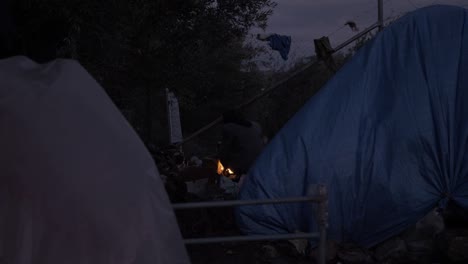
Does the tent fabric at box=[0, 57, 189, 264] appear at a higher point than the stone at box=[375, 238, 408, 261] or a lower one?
higher

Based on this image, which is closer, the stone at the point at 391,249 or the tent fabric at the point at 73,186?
the tent fabric at the point at 73,186

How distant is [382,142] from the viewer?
244 inches

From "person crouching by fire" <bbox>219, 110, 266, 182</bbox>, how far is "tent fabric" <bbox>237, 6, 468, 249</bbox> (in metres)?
1.35

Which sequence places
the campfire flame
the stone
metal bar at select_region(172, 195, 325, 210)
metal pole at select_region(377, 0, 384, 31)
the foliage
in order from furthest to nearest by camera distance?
1. the campfire flame
2. metal pole at select_region(377, 0, 384, 31)
3. the stone
4. the foliage
5. metal bar at select_region(172, 195, 325, 210)

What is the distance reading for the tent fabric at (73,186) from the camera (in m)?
2.19

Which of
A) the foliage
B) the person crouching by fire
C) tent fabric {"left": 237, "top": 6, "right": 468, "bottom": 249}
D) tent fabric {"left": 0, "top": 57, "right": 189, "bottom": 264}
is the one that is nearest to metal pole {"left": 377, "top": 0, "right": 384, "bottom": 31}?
tent fabric {"left": 237, "top": 6, "right": 468, "bottom": 249}

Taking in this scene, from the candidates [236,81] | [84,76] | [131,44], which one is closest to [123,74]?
[131,44]

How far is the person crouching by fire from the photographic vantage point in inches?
319

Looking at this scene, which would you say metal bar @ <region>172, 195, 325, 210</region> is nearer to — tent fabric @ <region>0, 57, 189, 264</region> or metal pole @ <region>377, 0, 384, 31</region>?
tent fabric @ <region>0, 57, 189, 264</region>

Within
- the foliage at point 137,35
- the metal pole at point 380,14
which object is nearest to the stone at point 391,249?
the metal pole at point 380,14

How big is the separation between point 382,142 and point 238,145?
2.40 metres

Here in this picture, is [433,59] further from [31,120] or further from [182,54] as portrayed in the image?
[31,120]

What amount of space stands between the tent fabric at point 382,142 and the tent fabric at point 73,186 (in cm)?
408

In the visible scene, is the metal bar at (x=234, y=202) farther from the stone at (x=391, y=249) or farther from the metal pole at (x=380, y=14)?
the metal pole at (x=380, y=14)
